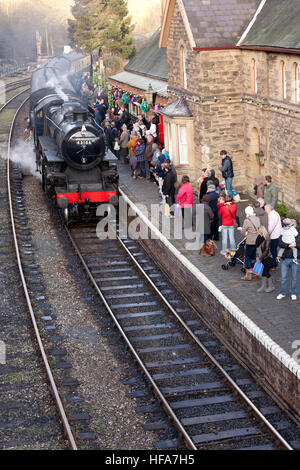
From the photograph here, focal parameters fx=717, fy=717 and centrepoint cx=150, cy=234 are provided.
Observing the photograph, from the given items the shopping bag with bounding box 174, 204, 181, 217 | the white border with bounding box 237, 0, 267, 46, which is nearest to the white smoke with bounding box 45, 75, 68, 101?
the white border with bounding box 237, 0, 267, 46

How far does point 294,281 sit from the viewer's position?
12594 mm

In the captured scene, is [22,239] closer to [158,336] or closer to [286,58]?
[158,336]

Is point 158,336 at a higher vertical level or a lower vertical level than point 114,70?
lower

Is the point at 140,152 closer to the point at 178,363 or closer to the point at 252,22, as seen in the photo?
the point at 252,22

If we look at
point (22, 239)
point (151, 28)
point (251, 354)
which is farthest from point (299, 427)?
point (151, 28)

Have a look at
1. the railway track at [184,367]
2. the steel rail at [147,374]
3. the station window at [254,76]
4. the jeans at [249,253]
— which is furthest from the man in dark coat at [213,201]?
the station window at [254,76]

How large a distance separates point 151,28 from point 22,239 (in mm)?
69916

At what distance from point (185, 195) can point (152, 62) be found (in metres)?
17.7

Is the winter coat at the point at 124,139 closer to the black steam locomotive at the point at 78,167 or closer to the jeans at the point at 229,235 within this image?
the black steam locomotive at the point at 78,167

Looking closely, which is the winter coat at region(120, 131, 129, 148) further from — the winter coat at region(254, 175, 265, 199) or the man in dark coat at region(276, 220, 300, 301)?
the man in dark coat at region(276, 220, 300, 301)

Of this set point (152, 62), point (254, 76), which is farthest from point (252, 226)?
point (152, 62)

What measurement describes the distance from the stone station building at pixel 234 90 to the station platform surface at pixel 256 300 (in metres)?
3.83

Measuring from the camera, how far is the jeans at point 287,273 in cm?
1233

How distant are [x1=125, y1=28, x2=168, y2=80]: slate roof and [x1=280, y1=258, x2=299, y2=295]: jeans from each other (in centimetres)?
1690
